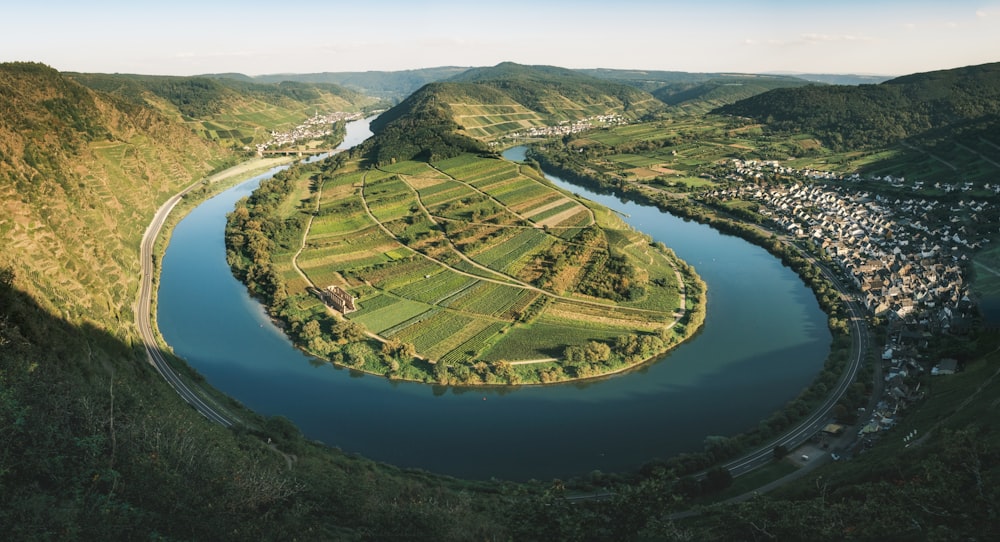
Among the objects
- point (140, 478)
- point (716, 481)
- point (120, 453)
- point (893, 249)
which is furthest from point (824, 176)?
point (120, 453)

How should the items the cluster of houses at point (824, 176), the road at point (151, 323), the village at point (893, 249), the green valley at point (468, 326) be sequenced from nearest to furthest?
the green valley at point (468, 326)
the road at point (151, 323)
the village at point (893, 249)
the cluster of houses at point (824, 176)

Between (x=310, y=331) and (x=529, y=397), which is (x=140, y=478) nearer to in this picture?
(x=529, y=397)

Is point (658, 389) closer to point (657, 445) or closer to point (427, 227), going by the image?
point (657, 445)

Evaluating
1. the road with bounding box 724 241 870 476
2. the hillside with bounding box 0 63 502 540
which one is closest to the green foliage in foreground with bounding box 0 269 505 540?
the hillside with bounding box 0 63 502 540

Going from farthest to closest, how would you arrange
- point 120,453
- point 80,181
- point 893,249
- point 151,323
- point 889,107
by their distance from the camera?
point 889,107, point 80,181, point 893,249, point 151,323, point 120,453

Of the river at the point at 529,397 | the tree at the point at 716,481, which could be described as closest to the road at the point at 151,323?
the river at the point at 529,397

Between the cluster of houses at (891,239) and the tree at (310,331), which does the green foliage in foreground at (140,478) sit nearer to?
the tree at (310,331)
